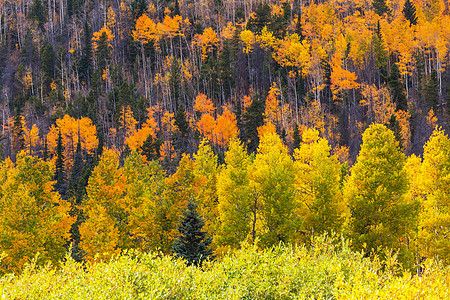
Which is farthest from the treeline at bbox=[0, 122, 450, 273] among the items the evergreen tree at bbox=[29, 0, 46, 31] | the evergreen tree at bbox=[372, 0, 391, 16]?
the evergreen tree at bbox=[29, 0, 46, 31]

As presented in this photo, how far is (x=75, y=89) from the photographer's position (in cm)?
9975

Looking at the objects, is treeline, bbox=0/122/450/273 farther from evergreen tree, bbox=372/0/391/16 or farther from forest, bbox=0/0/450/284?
evergreen tree, bbox=372/0/391/16

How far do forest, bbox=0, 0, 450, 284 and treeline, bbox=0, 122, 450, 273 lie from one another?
0.12m

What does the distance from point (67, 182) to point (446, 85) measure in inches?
2872

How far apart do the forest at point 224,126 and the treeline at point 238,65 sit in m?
0.42

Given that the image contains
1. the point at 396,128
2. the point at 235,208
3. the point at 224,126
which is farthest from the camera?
the point at 224,126

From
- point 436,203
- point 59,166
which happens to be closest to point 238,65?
point 59,166

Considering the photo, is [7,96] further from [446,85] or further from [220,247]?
[446,85]

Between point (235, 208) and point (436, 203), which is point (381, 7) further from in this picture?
point (235, 208)

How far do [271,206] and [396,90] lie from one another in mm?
56118

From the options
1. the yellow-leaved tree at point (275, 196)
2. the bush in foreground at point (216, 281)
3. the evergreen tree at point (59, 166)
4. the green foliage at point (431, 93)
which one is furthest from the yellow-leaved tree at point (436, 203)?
the evergreen tree at point (59, 166)

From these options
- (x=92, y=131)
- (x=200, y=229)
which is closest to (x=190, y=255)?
(x=200, y=229)

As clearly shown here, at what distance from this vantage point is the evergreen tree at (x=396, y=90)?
228 ft

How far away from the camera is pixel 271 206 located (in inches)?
1041
